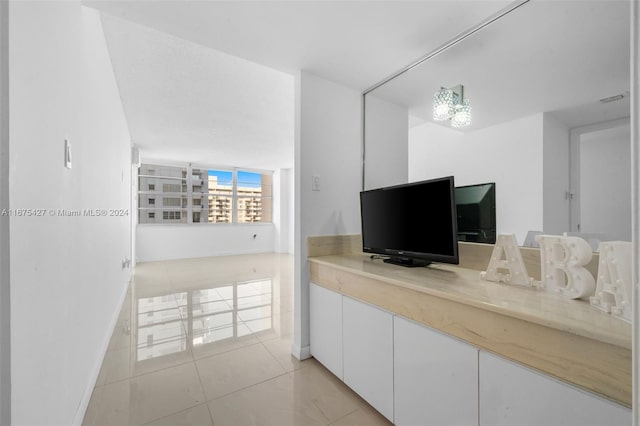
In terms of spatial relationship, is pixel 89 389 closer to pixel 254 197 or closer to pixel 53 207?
pixel 53 207

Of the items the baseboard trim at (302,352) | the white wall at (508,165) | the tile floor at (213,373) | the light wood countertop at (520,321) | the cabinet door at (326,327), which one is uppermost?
the white wall at (508,165)

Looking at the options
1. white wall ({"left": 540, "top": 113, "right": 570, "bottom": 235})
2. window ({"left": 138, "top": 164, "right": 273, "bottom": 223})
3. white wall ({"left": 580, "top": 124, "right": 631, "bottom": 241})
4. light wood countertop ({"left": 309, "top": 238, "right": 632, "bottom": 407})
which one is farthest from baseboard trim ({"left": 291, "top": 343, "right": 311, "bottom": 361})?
window ({"left": 138, "top": 164, "right": 273, "bottom": 223})

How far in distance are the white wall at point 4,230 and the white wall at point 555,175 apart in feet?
6.67

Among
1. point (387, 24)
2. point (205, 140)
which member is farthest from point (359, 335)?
point (205, 140)

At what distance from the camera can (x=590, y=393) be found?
0.75 metres

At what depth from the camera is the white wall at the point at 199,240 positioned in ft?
20.5

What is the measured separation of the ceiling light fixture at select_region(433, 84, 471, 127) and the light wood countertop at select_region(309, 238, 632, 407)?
37.9 inches

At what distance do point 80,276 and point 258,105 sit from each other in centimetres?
248

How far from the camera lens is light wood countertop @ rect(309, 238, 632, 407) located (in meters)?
0.72

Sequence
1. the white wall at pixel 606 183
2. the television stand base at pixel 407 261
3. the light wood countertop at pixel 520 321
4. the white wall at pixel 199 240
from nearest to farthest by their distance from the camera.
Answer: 1. the light wood countertop at pixel 520 321
2. the white wall at pixel 606 183
3. the television stand base at pixel 407 261
4. the white wall at pixel 199 240

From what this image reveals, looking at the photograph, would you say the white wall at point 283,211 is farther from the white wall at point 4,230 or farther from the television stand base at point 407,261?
the white wall at point 4,230

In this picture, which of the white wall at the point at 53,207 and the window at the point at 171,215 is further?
the window at the point at 171,215

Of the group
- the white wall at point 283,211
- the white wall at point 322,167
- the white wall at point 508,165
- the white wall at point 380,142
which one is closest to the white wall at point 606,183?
the white wall at point 508,165

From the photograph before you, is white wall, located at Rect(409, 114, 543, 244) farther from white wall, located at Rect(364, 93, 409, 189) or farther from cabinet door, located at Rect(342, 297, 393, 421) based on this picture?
cabinet door, located at Rect(342, 297, 393, 421)
